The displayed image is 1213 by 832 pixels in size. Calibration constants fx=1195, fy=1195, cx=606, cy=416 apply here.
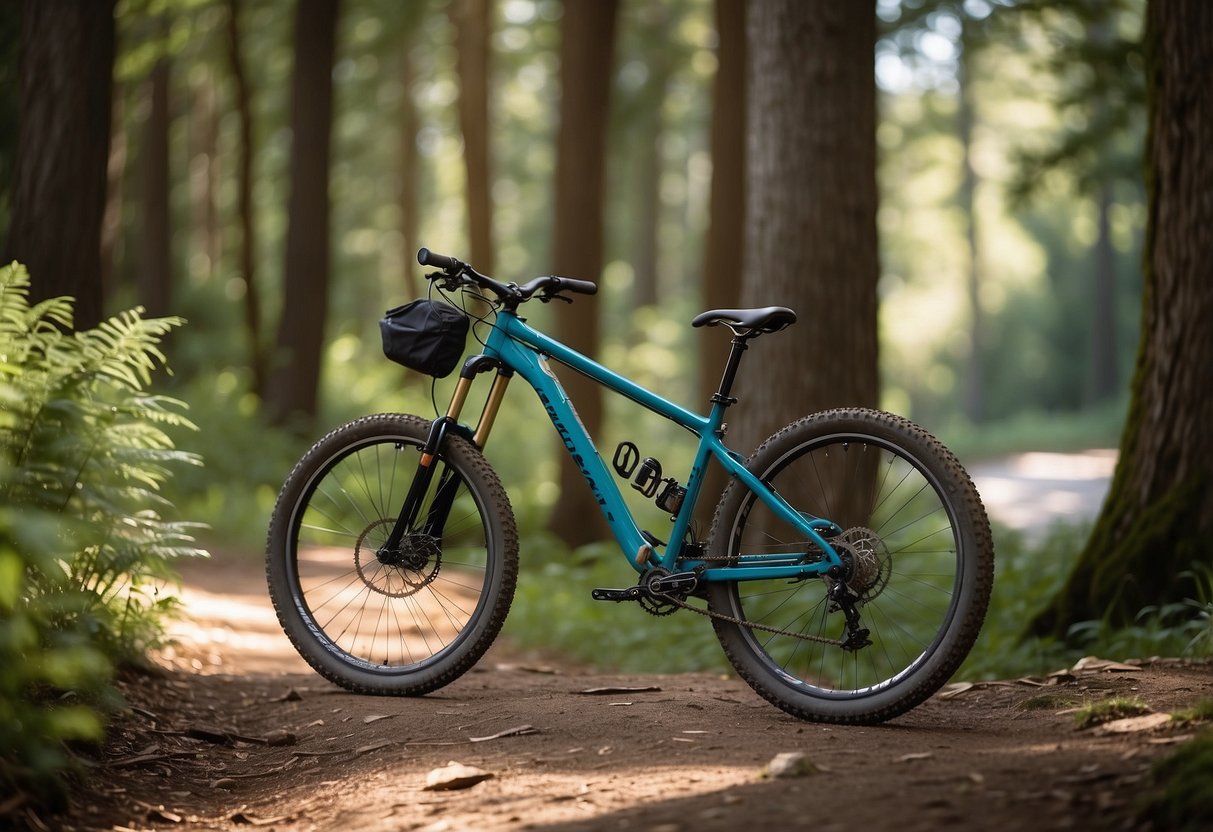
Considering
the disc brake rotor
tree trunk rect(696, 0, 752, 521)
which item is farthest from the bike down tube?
tree trunk rect(696, 0, 752, 521)

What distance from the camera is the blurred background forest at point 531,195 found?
13.9m

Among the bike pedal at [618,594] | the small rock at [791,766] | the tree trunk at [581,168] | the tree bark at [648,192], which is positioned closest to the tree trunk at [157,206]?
the tree trunk at [581,168]

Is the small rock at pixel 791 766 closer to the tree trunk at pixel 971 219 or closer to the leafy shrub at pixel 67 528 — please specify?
the leafy shrub at pixel 67 528

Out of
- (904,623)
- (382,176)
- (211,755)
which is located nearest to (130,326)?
(211,755)

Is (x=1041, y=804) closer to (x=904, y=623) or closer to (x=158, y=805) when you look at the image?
(x=158, y=805)

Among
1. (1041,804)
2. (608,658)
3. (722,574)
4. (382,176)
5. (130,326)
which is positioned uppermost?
(382,176)

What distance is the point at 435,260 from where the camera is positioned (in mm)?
4539

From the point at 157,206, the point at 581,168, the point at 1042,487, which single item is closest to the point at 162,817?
the point at 581,168

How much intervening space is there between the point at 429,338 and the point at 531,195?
31.4 metres

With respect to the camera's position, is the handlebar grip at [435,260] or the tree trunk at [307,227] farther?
the tree trunk at [307,227]

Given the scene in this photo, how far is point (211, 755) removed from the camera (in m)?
4.30

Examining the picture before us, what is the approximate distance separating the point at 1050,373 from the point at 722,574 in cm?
4019

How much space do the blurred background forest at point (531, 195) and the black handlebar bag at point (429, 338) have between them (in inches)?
117

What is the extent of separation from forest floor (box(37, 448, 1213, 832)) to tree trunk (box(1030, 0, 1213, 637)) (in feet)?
2.62
